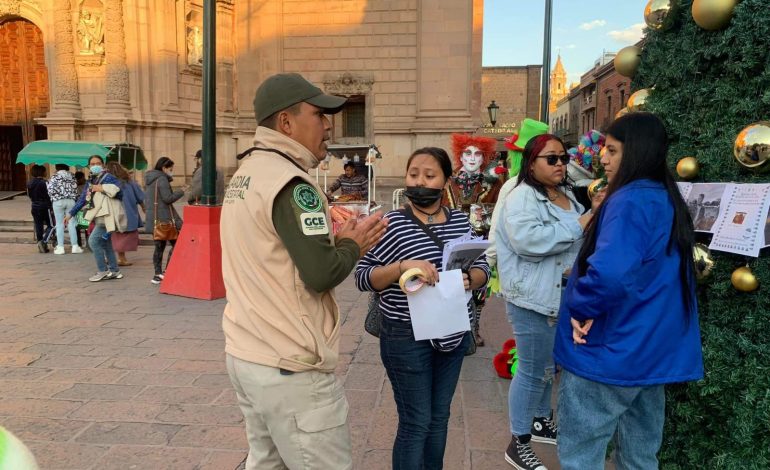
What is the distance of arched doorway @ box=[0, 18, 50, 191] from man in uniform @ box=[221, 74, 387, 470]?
19.5 metres

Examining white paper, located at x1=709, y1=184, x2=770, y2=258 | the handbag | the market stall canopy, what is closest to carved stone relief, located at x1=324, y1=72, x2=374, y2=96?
the market stall canopy

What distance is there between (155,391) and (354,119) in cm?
1666

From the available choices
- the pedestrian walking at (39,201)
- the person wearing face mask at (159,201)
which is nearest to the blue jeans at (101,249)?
the person wearing face mask at (159,201)

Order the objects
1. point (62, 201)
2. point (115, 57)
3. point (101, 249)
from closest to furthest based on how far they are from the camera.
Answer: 1. point (101, 249)
2. point (62, 201)
3. point (115, 57)

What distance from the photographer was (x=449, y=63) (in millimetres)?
18203

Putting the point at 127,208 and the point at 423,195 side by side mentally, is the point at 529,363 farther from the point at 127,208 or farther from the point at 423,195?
the point at 127,208

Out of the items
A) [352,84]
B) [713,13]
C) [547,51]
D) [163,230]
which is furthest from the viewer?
[352,84]

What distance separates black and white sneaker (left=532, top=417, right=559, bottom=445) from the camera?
133 inches

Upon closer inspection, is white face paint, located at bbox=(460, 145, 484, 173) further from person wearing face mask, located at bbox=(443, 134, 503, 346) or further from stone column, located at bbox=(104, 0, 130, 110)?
stone column, located at bbox=(104, 0, 130, 110)

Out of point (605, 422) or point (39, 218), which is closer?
point (605, 422)

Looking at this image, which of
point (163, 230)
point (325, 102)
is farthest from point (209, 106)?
point (325, 102)

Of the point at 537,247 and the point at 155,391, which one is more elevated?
the point at 537,247

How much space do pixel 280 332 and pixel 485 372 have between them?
3172 millimetres

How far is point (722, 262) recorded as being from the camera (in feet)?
7.89
